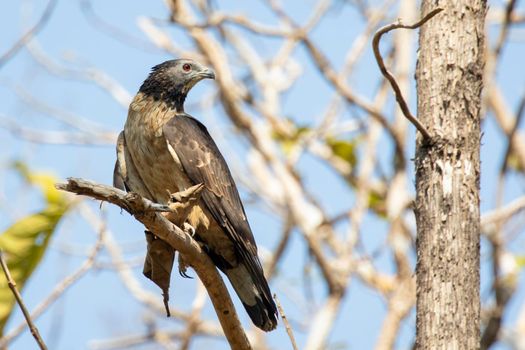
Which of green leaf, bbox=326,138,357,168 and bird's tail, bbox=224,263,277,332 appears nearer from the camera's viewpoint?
bird's tail, bbox=224,263,277,332

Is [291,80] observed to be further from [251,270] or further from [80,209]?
[251,270]

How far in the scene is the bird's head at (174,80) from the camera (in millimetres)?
6943

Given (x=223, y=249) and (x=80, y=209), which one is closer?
(x=223, y=249)

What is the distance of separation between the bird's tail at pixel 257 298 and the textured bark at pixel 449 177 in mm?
1574

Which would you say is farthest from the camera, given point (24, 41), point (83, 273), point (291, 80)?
point (291, 80)

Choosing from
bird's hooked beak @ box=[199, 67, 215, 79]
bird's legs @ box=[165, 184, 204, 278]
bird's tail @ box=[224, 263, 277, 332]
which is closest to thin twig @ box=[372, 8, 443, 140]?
bird's legs @ box=[165, 184, 204, 278]

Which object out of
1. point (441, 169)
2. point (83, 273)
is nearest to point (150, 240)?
point (83, 273)

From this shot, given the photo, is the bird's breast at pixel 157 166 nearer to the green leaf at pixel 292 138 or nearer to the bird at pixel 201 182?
the bird at pixel 201 182

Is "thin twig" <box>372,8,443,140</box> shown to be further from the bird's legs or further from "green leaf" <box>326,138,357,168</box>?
"green leaf" <box>326,138,357,168</box>

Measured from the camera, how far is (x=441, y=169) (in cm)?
459

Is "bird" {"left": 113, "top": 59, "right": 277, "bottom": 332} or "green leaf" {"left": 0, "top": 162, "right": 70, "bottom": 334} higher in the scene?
"bird" {"left": 113, "top": 59, "right": 277, "bottom": 332}

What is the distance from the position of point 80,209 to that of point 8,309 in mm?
5159

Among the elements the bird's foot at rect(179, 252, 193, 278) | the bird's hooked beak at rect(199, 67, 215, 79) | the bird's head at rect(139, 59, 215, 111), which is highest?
the bird's hooked beak at rect(199, 67, 215, 79)

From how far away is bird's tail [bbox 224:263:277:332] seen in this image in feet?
19.2
